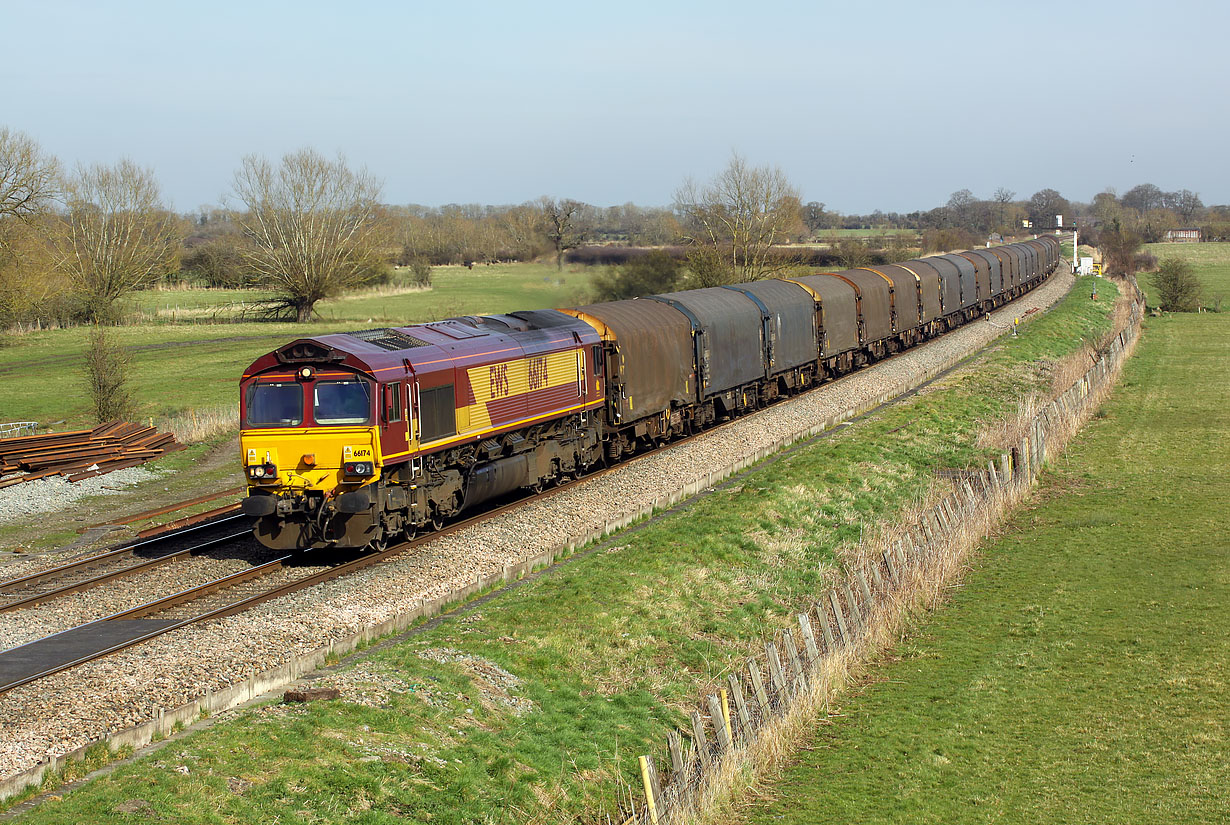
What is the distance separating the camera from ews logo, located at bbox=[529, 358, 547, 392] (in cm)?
2366

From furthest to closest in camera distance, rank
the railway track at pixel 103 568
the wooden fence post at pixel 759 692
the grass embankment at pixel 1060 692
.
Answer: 1. the railway track at pixel 103 568
2. the wooden fence post at pixel 759 692
3. the grass embankment at pixel 1060 692

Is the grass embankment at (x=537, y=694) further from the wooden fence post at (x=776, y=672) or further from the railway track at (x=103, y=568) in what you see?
the railway track at (x=103, y=568)

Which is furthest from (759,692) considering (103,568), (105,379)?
(105,379)

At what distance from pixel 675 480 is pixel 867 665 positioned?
32.6ft

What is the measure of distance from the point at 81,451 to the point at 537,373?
47.3ft

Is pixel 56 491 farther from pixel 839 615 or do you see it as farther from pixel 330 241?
pixel 330 241

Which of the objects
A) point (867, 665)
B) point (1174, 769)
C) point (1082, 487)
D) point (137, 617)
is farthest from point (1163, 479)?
point (137, 617)

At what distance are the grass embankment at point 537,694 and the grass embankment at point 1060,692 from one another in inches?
86.0

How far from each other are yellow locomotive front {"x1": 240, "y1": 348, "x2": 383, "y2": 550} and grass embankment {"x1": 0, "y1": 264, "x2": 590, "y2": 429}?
20.5m

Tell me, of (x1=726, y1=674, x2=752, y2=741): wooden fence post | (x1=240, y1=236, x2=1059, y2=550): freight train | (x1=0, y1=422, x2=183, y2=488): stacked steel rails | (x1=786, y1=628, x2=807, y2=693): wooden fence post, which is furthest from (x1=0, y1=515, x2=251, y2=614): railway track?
(x1=786, y1=628, x2=807, y2=693): wooden fence post

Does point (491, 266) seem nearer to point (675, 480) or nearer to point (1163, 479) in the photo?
point (675, 480)

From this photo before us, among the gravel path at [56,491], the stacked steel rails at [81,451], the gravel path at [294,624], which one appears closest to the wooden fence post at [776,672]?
the gravel path at [294,624]

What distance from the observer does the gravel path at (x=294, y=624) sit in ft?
38.8

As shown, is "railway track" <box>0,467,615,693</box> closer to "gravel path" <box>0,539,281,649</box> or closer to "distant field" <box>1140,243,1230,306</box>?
"gravel path" <box>0,539,281,649</box>
